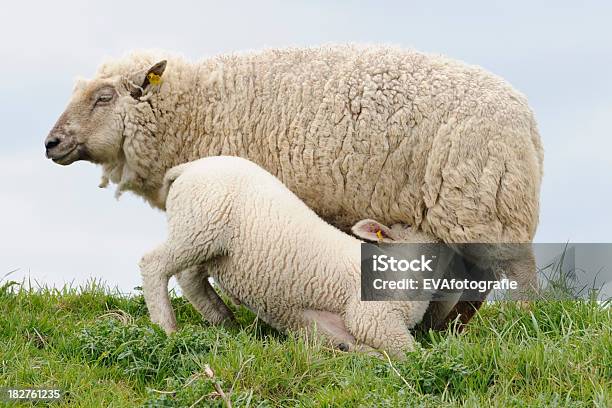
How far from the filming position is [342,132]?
25.0ft

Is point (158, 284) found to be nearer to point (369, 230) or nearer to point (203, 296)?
point (203, 296)

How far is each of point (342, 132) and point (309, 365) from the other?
7.76 ft

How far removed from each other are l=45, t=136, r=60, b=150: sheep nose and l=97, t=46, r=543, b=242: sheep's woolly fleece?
1.84 ft

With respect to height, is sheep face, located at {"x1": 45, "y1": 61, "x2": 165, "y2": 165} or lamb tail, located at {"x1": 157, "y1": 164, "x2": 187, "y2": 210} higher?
sheep face, located at {"x1": 45, "y1": 61, "x2": 165, "y2": 165}

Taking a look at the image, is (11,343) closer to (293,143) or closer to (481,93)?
(293,143)

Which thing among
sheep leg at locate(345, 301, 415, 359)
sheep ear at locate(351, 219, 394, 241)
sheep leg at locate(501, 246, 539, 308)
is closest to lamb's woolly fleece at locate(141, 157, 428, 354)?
sheep leg at locate(345, 301, 415, 359)

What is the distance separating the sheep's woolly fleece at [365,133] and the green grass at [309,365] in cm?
96

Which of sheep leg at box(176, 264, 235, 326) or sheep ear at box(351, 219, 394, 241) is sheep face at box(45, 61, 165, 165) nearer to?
sheep leg at box(176, 264, 235, 326)

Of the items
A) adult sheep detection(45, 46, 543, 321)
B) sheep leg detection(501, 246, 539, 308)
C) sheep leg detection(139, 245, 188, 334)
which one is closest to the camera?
sheep leg detection(139, 245, 188, 334)

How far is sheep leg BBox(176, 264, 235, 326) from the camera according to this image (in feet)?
23.5

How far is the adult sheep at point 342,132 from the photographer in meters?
7.39

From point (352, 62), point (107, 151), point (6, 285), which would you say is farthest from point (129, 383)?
point (352, 62)

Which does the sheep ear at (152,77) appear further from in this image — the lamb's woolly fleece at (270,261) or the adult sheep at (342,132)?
the lamb's woolly fleece at (270,261)

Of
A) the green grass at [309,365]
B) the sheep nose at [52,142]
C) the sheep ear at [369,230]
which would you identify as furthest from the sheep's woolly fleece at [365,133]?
the green grass at [309,365]
